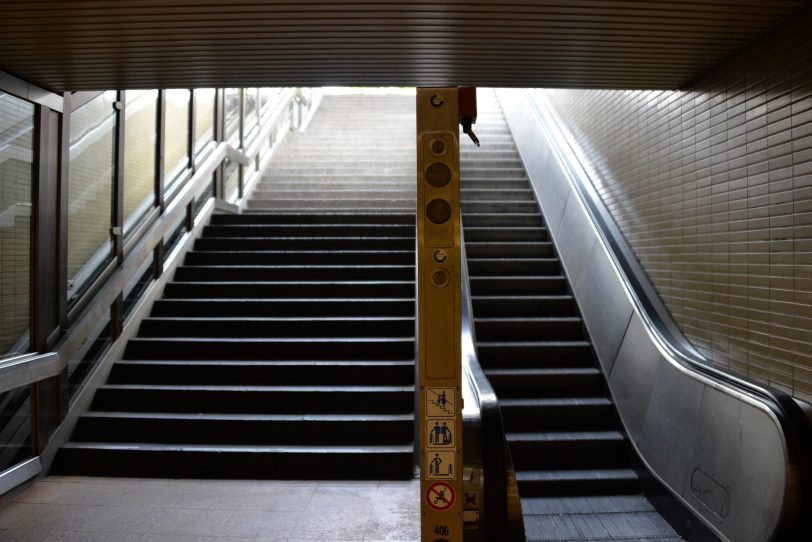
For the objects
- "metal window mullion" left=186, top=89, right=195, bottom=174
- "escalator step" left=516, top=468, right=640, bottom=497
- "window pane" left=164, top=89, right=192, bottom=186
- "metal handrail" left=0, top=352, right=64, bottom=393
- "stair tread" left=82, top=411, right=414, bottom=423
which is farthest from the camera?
"metal window mullion" left=186, top=89, right=195, bottom=174

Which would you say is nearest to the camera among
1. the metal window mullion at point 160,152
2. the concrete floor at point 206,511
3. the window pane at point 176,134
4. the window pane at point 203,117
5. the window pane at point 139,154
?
the concrete floor at point 206,511

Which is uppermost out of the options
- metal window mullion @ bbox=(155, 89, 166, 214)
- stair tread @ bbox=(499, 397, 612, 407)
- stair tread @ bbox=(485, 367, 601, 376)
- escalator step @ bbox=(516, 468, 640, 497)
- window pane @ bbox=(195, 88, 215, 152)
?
window pane @ bbox=(195, 88, 215, 152)

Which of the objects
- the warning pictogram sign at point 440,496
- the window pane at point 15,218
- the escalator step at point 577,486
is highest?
the window pane at point 15,218

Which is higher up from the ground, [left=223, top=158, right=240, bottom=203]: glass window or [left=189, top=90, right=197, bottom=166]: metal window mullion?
[left=189, top=90, right=197, bottom=166]: metal window mullion

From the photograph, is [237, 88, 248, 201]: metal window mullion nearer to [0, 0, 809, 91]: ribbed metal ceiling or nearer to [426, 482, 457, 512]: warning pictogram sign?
[0, 0, 809, 91]: ribbed metal ceiling

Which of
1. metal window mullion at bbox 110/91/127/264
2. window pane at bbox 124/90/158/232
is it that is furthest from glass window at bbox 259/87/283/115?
metal window mullion at bbox 110/91/127/264

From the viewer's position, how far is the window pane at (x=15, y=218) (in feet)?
12.4

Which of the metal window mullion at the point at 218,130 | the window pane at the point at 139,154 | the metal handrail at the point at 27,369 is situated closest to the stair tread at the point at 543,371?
the metal handrail at the point at 27,369

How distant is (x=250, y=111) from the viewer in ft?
29.7

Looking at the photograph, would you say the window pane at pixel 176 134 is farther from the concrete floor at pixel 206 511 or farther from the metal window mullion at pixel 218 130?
the concrete floor at pixel 206 511

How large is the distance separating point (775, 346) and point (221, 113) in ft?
22.7

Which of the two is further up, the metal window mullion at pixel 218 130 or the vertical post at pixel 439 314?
the metal window mullion at pixel 218 130

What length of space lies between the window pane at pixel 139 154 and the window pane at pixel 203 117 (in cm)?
112

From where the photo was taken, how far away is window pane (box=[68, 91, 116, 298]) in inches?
178
